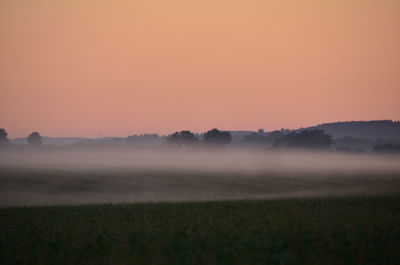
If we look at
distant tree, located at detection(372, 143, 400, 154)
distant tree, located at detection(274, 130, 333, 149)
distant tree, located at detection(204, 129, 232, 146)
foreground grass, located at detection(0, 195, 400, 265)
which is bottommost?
foreground grass, located at detection(0, 195, 400, 265)

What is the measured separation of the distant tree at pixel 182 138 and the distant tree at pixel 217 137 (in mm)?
4850

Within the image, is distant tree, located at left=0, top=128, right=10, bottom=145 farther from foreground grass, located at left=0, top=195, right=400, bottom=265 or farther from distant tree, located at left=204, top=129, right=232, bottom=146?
foreground grass, located at left=0, top=195, right=400, bottom=265

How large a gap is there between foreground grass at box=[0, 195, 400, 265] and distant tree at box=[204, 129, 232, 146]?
98498 millimetres

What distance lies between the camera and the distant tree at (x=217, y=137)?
12491 centimetres

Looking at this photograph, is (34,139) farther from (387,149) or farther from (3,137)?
(387,149)

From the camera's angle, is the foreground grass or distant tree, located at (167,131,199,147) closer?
the foreground grass

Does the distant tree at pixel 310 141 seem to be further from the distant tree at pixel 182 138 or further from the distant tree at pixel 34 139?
the distant tree at pixel 34 139

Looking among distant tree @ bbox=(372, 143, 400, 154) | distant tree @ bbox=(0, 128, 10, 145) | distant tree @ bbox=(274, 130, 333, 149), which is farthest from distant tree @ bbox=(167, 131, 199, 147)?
distant tree @ bbox=(0, 128, 10, 145)

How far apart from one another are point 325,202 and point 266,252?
1574 centimetres

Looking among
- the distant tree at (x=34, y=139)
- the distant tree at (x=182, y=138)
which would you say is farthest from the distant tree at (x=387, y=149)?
the distant tree at (x=34, y=139)

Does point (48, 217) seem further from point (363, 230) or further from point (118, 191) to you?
point (118, 191)

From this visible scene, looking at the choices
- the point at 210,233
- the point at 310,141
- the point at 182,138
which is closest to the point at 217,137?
the point at 182,138

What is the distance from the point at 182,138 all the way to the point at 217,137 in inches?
478

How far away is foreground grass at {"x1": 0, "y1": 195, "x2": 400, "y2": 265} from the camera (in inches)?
532
